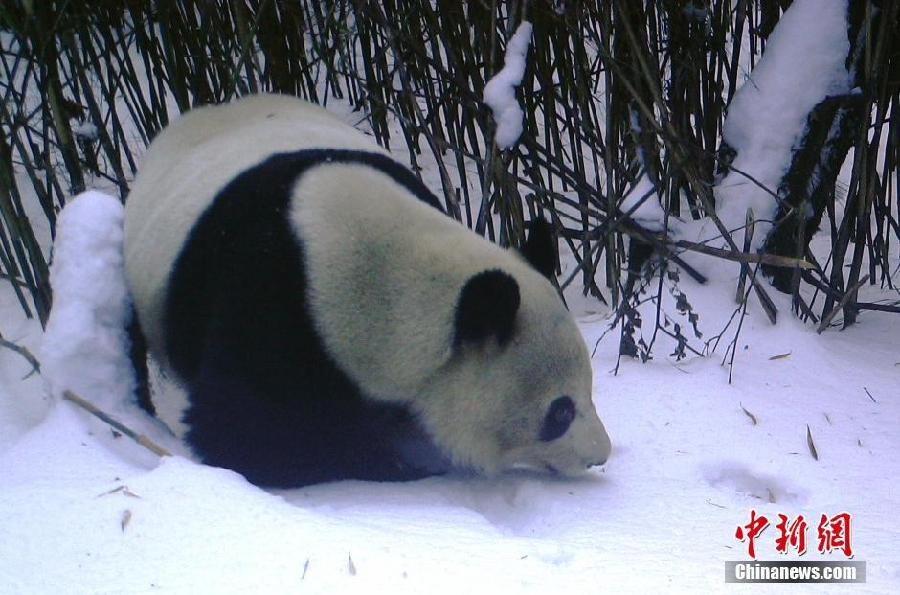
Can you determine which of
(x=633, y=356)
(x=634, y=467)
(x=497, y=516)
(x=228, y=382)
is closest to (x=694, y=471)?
(x=634, y=467)

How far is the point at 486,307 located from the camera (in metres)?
2.41

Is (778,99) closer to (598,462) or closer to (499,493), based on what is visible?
(598,462)

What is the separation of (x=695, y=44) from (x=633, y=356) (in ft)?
4.46

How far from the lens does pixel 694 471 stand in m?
2.72

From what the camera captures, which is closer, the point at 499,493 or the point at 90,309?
the point at 499,493

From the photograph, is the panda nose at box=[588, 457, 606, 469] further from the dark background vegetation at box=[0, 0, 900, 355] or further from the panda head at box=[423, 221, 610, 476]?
the dark background vegetation at box=[0, 0, 900, 355]

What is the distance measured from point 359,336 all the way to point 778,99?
2072 millimetres

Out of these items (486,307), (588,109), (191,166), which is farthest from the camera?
(588,109)

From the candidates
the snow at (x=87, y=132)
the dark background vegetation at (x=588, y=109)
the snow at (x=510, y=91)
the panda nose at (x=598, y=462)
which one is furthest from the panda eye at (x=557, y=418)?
the snow at (x=87, y=132)

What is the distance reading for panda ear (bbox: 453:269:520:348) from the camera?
236 centimetres

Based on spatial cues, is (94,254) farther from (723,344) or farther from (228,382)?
(723,344)

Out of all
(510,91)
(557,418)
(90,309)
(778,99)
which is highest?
(510,91)

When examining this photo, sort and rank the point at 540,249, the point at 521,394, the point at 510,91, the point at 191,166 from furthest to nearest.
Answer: the point at 510,91, the point at 191,166, the point at 540,249, the point at 521,394

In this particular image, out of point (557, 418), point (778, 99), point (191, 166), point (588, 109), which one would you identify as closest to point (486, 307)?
point (557, 418)
